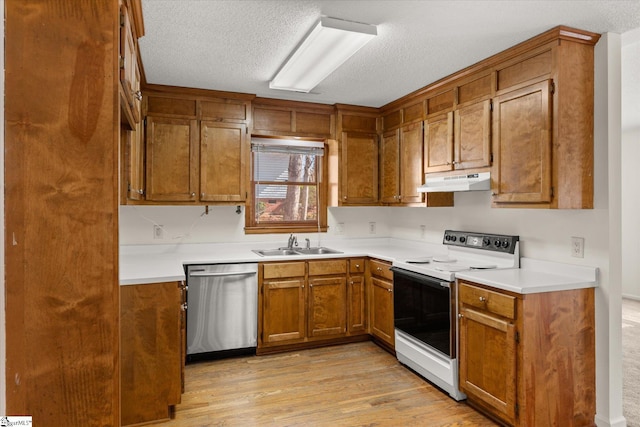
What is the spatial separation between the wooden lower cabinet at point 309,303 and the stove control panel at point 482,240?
2.83 ft

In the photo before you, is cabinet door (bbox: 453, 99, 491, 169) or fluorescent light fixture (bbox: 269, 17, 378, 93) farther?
cabinet door (bbox: 453, 99, 491, 169)

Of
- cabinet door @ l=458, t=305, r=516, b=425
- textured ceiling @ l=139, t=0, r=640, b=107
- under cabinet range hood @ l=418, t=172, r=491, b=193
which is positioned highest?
textured ceiling @ l=139, t=0, r=640, b=107

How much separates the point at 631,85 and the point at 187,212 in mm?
4064

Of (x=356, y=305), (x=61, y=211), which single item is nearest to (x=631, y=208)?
(x=356, y=305)

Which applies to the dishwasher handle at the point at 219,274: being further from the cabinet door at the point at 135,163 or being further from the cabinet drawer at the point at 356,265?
the cabinet drawer at the point at 356,265

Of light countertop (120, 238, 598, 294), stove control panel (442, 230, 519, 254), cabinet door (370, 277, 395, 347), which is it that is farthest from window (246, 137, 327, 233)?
stove control panel (442, 230, 519, 254)

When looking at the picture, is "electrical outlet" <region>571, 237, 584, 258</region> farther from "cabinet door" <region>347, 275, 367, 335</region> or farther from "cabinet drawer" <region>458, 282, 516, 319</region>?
"cabinet door" <region>347, 275, 367, 335</region>

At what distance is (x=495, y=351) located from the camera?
7.95 ft

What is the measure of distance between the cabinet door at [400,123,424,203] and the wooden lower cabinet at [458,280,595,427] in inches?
54.3

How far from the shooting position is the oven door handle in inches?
110

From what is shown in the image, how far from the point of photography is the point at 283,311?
11.9 ft

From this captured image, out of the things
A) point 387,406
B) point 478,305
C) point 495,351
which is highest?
point 478,305

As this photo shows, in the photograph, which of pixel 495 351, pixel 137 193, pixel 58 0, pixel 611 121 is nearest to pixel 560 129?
pixel 611 121

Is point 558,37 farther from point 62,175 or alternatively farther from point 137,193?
point 137,193
